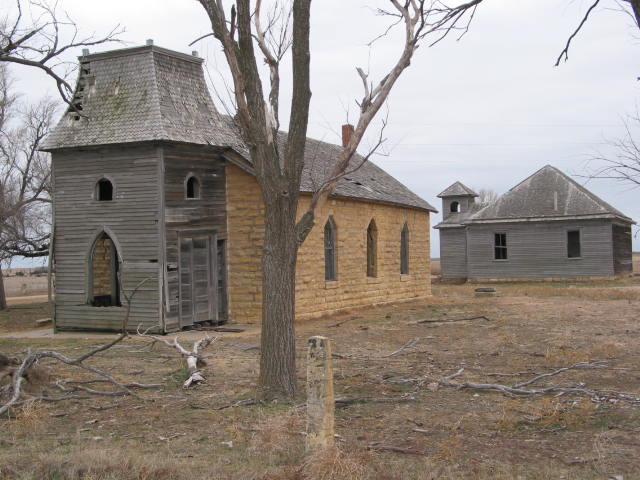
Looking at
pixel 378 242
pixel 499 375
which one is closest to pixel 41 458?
pixel 499 375

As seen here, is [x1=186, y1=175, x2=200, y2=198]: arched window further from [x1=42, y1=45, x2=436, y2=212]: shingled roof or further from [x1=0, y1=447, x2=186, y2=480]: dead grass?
[x1=0, y1=447, x2=186, y2=480]: dead grass

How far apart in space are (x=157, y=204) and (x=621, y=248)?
29163 mm

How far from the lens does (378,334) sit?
1642 centimetres

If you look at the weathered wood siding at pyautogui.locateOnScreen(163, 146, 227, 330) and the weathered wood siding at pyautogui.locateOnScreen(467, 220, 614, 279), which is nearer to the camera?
the weathered wood siding at pyautogui.locateOnScreen(163, 146, 227, 330)

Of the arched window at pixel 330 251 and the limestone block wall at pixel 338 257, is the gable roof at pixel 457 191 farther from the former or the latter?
the arched window at pixel 330 251

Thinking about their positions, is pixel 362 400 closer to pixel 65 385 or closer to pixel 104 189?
pixel 65 385

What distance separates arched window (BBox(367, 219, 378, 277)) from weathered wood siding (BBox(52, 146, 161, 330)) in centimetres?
978

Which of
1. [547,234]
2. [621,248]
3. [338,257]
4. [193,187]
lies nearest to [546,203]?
[547,234]

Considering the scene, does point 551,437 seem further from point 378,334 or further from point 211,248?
point 211,248

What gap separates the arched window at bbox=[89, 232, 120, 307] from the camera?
20719mm

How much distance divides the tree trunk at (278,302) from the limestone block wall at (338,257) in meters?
9.73

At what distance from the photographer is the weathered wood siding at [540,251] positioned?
35.2 meters

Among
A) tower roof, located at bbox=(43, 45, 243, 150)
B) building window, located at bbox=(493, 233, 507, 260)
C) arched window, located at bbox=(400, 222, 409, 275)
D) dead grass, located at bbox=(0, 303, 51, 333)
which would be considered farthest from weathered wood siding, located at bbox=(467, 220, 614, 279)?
dead grass, located at bbox=(0, 303, 51, 333)

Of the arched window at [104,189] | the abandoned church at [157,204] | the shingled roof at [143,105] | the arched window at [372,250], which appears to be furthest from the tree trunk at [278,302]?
the arched window at [372,250]
